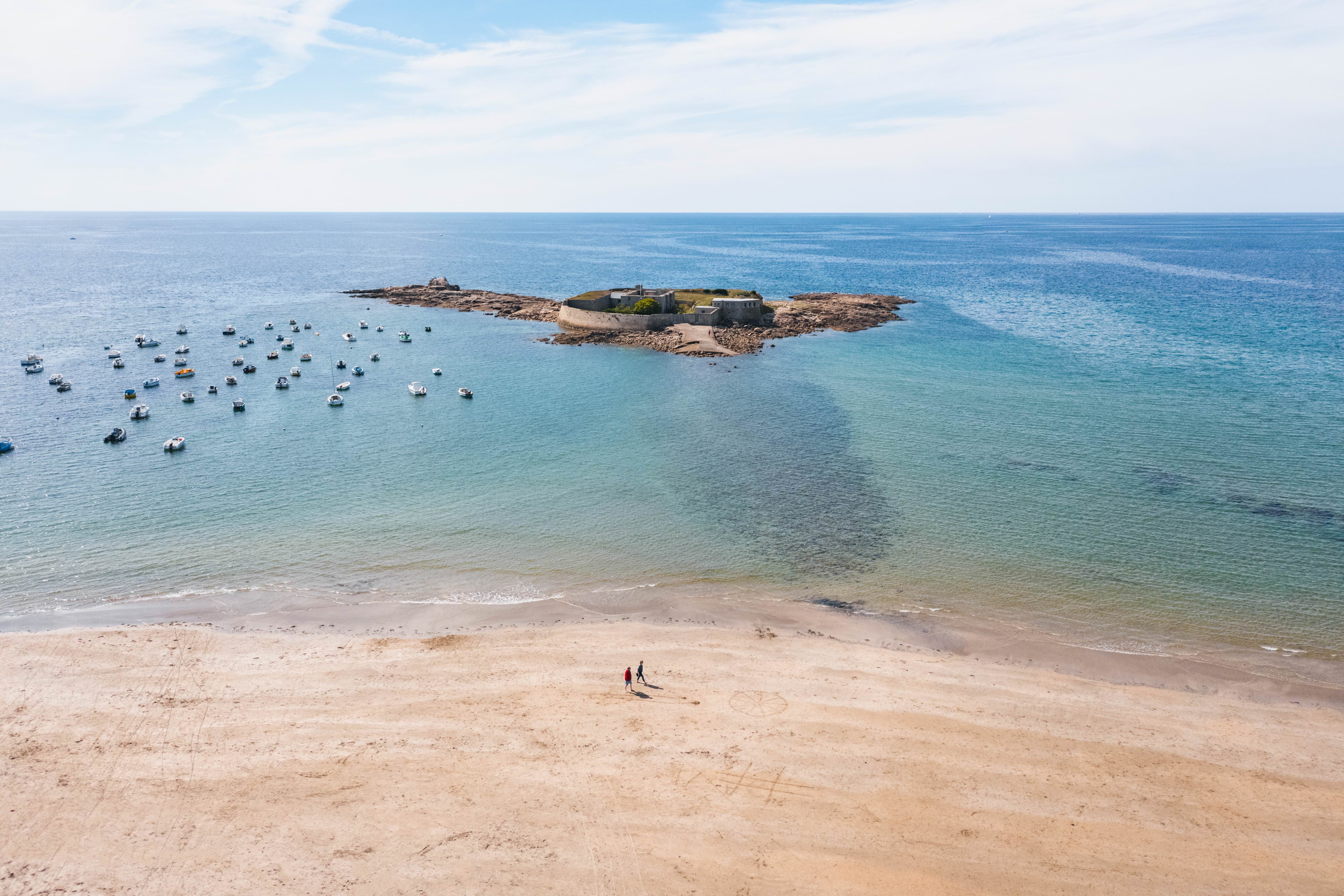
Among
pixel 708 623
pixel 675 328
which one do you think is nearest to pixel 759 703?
pixel 708 623

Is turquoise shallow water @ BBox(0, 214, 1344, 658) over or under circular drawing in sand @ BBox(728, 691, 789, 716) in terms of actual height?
over

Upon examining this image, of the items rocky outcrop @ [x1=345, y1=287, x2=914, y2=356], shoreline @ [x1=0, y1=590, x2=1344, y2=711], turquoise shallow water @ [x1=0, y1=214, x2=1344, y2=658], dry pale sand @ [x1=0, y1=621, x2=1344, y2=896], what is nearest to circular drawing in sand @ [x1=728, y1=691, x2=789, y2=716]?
dry pale sand @ [x1=0, y1=621, x2=1344, y2=896]

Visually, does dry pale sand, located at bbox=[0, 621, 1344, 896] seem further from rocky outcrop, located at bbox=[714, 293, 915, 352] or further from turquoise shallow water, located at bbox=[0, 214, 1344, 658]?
rocky outcrop, located at bbox=[714, 293, 915, 352]

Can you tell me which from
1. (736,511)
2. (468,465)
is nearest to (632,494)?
(736,511)

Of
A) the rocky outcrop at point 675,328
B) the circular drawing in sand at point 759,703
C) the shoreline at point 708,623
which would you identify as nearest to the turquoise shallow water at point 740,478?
the shoreline at point 708,623

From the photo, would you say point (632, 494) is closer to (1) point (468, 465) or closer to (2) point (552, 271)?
(1) point (468, 465)

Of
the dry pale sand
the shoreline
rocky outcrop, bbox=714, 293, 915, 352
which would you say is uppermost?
rocky outcrop, bbox=714, 293, 915, 352
